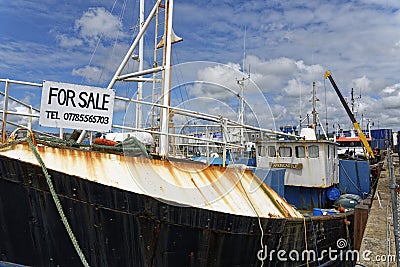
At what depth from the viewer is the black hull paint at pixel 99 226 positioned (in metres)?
4.29

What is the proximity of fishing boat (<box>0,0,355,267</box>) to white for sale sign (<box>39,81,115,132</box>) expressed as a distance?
1 cm

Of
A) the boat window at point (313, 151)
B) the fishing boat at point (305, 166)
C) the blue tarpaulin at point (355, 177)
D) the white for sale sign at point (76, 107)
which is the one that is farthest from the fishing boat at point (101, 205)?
the blue tarpaulin at point (355, 177)

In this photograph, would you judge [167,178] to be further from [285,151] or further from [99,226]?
[285,151]

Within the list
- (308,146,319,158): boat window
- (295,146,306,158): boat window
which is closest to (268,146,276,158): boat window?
(295,146,306,158): boat window

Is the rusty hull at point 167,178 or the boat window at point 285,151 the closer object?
the rusty hull at point 167,178

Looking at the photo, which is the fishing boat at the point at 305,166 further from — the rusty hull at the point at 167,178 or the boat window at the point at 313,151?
the rusty hull at the point at 167,178

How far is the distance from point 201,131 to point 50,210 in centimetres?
374

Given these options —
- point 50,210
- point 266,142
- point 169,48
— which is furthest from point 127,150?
point 266,142

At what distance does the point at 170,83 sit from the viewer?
745 cm

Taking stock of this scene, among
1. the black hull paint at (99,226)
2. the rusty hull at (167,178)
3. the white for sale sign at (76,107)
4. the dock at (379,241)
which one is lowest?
the dock at (379,241)

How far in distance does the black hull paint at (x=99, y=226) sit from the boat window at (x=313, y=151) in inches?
259

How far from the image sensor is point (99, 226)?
444cm

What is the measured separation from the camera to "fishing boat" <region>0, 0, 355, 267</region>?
4.30 metres

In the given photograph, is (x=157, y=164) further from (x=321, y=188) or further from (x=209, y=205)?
(x=321, y=188)
